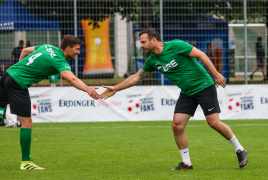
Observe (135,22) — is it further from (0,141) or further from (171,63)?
(171,63)

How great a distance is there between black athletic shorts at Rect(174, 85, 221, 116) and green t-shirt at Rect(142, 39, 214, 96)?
0.22ft

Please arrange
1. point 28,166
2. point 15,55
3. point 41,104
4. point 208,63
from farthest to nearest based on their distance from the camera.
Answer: point 15,55, point 41,104, point 28,166, point 208,63

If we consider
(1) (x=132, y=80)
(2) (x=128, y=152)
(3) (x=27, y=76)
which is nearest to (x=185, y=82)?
(1) (x=132, y=80)

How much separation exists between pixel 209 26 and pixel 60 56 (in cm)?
892

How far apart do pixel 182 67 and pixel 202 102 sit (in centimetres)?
56

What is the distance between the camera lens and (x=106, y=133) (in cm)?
984

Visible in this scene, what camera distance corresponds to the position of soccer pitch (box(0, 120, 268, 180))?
18.3 feet

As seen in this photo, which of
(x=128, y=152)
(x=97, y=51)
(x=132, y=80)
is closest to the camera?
(x=132, y=80)

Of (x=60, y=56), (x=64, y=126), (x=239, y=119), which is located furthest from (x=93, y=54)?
(x=60, y=56)

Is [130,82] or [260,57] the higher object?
[260,57]

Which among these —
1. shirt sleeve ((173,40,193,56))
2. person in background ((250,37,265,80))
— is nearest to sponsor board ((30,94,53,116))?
person in background ((250,37,265,80))

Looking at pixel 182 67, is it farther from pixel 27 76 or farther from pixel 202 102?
pixel 27 76

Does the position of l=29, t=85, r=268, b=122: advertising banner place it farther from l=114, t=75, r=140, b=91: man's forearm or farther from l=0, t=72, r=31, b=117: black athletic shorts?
l=0, t=72, r=31, b=117: black athletic shorts

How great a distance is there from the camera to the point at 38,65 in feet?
19.5
